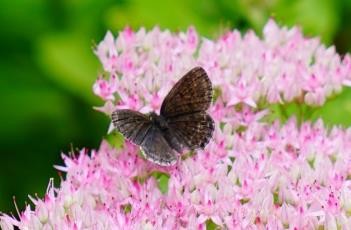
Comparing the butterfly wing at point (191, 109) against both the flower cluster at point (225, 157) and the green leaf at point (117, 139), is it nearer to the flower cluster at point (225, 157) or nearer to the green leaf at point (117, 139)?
the flower cluster at point (225, 157)

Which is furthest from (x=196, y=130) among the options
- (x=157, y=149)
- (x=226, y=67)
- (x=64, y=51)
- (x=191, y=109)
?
(x=64, y=51)

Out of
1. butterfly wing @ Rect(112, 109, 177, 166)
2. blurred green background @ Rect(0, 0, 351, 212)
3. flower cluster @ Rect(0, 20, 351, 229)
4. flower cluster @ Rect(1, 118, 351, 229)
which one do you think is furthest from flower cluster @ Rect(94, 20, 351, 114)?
blurred green background @ Rect(0, 0, 351, 212)

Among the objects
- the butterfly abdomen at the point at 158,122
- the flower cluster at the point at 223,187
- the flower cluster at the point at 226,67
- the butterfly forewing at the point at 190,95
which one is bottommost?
the flower cluster at the point at 223,187

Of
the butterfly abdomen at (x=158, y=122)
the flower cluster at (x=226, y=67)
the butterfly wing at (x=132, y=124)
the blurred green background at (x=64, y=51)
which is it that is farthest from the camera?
the blurred green background at (x=64, y=51)

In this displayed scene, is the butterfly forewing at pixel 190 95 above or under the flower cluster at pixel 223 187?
above

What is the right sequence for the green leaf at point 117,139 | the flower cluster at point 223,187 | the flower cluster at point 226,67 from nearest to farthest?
the flower cluster at point 223,187, the flower cluster at point 226,67, the green leaf at point 117,139

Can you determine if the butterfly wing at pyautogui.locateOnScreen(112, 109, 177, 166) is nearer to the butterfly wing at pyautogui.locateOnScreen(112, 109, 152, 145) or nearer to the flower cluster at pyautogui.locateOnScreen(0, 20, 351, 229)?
the butterfly wing at pyautogui.locateOnScreen(112, 109, 152, 145)

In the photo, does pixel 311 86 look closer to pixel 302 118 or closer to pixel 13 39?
pixel 302 118

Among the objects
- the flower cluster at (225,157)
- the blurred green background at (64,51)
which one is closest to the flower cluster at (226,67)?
the flower cluster at (225,157)
